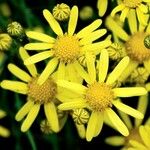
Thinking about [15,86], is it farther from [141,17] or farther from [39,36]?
[141,17]

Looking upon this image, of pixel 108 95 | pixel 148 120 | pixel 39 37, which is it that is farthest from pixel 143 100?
pixel 39 37

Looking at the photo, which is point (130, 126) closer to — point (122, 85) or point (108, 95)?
point (122, 85)

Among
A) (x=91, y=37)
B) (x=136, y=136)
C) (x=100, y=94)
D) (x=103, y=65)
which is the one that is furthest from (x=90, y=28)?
(x=136, y=136)

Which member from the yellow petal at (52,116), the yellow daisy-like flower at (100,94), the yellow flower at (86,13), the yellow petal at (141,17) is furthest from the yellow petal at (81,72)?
the yellow flower at (86,13)

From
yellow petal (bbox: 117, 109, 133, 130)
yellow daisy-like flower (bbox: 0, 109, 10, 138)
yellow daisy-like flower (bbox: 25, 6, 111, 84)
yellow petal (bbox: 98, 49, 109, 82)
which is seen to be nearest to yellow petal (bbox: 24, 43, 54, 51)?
yellow daisy-like flower (bbox: 25, 6, 111, 84)

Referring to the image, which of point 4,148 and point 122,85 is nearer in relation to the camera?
point 122,85
